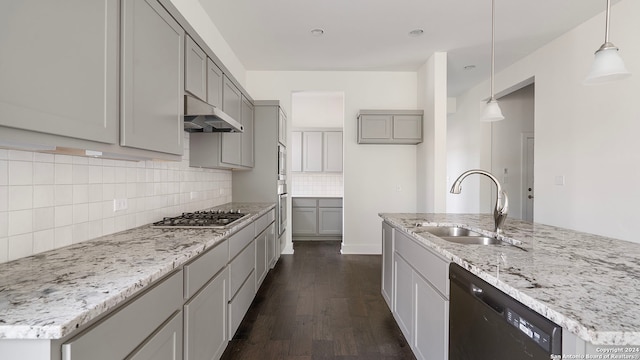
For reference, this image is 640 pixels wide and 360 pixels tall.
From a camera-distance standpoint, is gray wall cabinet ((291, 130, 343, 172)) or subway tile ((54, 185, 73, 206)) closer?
subway tile ((54, 185, 73, 206))

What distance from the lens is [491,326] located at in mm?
1057

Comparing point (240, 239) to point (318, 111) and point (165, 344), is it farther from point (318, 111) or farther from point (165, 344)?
point (318, 111)

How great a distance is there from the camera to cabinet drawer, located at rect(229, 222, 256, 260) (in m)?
2.03

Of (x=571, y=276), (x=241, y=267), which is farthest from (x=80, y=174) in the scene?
(x=571, y=276)

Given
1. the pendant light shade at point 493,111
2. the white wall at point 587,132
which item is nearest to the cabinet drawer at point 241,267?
the pendant light shade at point 493,111

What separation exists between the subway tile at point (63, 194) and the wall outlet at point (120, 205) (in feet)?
1.02

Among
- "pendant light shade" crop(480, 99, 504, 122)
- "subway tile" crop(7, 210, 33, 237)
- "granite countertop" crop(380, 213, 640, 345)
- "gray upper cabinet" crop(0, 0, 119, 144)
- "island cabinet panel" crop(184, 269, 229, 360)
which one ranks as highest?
"pendant light shade" crop(480, 99, 504, 122)

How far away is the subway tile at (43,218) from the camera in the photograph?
1.25m

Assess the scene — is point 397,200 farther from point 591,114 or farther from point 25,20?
point 25,20

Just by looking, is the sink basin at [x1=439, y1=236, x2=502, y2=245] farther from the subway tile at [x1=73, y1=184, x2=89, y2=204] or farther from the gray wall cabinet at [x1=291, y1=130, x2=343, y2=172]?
the gray wall cabinet at [x1=291, y1=130, x2=343, y2=172]

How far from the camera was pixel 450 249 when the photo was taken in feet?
4.55

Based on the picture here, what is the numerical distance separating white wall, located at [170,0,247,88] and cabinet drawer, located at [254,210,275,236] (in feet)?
6.40

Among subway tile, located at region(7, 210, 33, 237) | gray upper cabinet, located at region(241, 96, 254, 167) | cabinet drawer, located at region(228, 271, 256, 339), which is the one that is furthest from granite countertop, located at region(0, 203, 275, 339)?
gray upper cabinet, located at region(241, 96, 254, 167)

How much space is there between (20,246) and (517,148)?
6396mm
